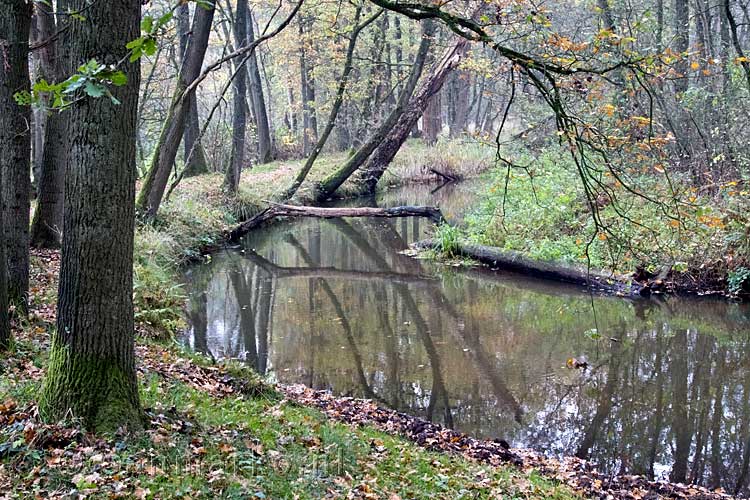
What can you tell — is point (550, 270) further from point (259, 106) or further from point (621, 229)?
point (259, 106)

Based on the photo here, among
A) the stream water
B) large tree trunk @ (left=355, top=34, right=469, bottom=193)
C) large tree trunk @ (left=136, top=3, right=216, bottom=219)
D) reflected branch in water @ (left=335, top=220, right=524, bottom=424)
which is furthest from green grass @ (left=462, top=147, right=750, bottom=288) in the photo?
large tree trunk @ (left=136, top=3, right=216, bottom=219)

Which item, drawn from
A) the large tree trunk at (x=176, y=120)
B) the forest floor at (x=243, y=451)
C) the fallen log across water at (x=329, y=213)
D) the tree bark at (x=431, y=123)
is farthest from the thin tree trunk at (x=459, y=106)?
the forest floor at (x=243, y=451)

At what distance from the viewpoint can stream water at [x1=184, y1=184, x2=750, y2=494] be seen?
23.5ft

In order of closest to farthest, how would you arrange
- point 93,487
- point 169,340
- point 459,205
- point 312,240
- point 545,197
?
point 93,487
point 169,340
point 545,197
point 312,240
point 459,205

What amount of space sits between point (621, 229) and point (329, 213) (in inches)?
359

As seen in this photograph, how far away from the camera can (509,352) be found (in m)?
9.75

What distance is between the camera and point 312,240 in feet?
63.3

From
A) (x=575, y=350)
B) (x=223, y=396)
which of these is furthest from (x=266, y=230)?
(x=223, y=396)

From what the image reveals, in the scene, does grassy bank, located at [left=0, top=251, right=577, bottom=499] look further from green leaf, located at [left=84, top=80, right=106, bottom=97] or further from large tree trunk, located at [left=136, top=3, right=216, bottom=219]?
large tree trunk, located at [left=136, top=3, right=216, bottom=219]

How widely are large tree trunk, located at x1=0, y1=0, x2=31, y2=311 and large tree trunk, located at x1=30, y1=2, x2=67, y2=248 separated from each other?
2.07 metres

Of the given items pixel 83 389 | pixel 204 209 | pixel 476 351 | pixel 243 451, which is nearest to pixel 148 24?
pixel 83 389

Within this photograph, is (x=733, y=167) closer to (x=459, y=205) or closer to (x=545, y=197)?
(x=545, y=197)

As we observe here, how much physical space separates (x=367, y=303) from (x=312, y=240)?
697cm

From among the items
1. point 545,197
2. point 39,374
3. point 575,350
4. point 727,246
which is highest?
point 545,197
